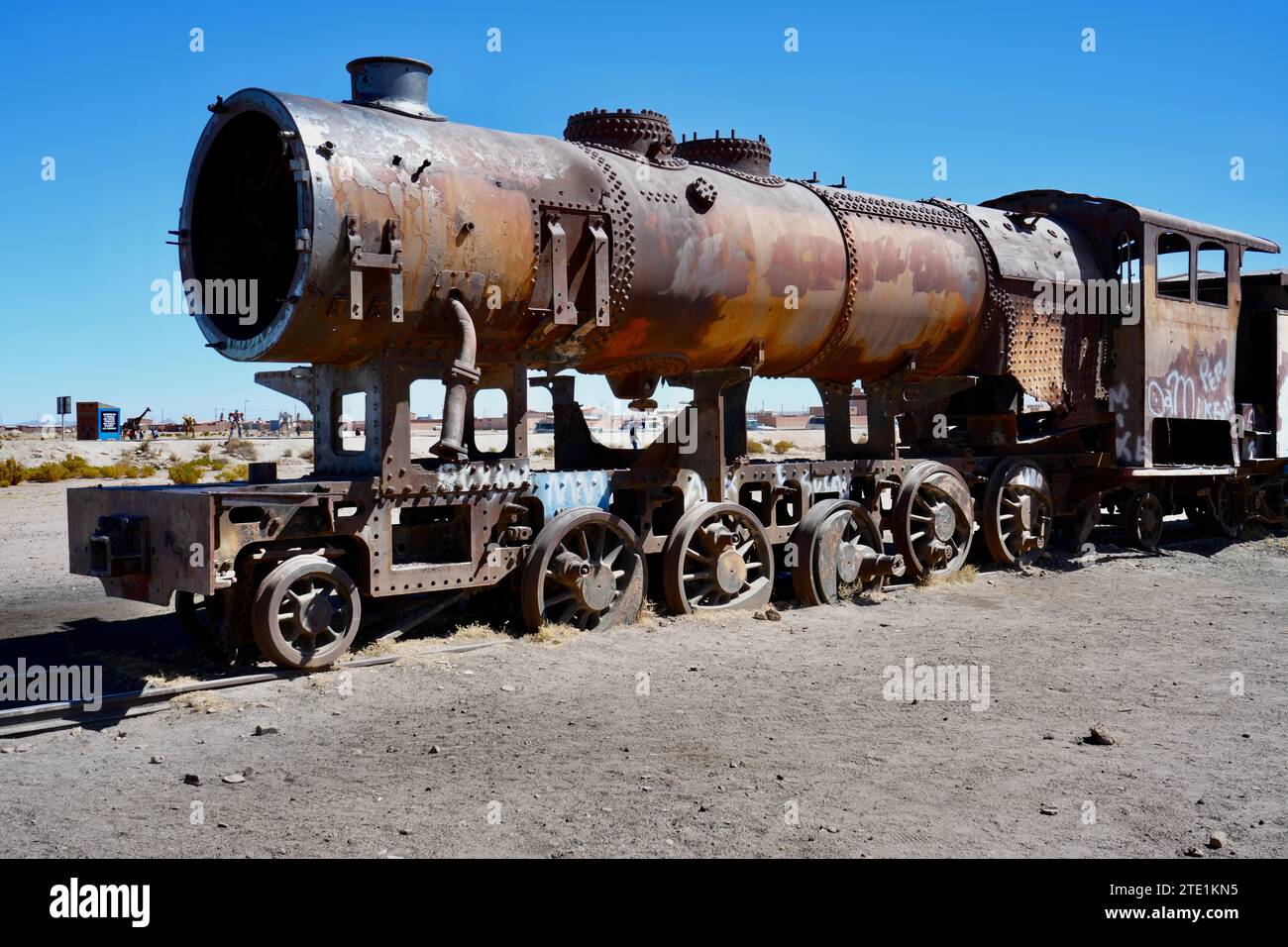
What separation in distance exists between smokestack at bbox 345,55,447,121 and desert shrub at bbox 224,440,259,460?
32098 millimetres

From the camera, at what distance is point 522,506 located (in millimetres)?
8445

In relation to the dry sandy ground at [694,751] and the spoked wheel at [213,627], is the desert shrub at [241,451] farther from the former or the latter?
the spoked wheel at [213,627]

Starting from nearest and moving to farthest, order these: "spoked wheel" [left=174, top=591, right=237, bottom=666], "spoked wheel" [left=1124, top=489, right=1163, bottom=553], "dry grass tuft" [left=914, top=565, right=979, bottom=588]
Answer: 1. "spoked wheel" [left=174, top=591, right=237, bottom=666]
2. "dry grass tuft" [left=914, top=565, right=979, bottom=588]
3. "spoked wheel" [left=1124, top=489, right=1163, bottom=553]

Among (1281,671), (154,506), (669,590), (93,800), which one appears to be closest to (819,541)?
(669,590)

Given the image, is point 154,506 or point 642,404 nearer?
point 154,506

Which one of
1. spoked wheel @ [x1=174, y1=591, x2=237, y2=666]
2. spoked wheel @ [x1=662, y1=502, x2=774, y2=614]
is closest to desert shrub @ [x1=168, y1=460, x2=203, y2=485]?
spoked wheel @ [x1=174, y1=591, x2=237, y2=666]

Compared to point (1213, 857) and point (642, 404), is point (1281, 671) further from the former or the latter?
point (642, 404)

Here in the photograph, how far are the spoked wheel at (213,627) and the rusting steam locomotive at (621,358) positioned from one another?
0.08ft

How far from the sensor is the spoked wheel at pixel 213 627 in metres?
7.42

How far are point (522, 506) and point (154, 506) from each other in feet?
8.31

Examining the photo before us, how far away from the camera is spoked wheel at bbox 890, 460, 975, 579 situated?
1088cm

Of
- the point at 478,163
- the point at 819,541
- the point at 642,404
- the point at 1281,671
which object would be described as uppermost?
the point at 478,163

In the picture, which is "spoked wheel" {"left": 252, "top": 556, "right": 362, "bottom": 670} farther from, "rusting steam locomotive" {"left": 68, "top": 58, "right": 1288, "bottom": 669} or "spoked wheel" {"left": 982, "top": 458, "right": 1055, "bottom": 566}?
"spoked wheel" {"left": 982, "top": 458, "right": 1055, "bottom": 566}
